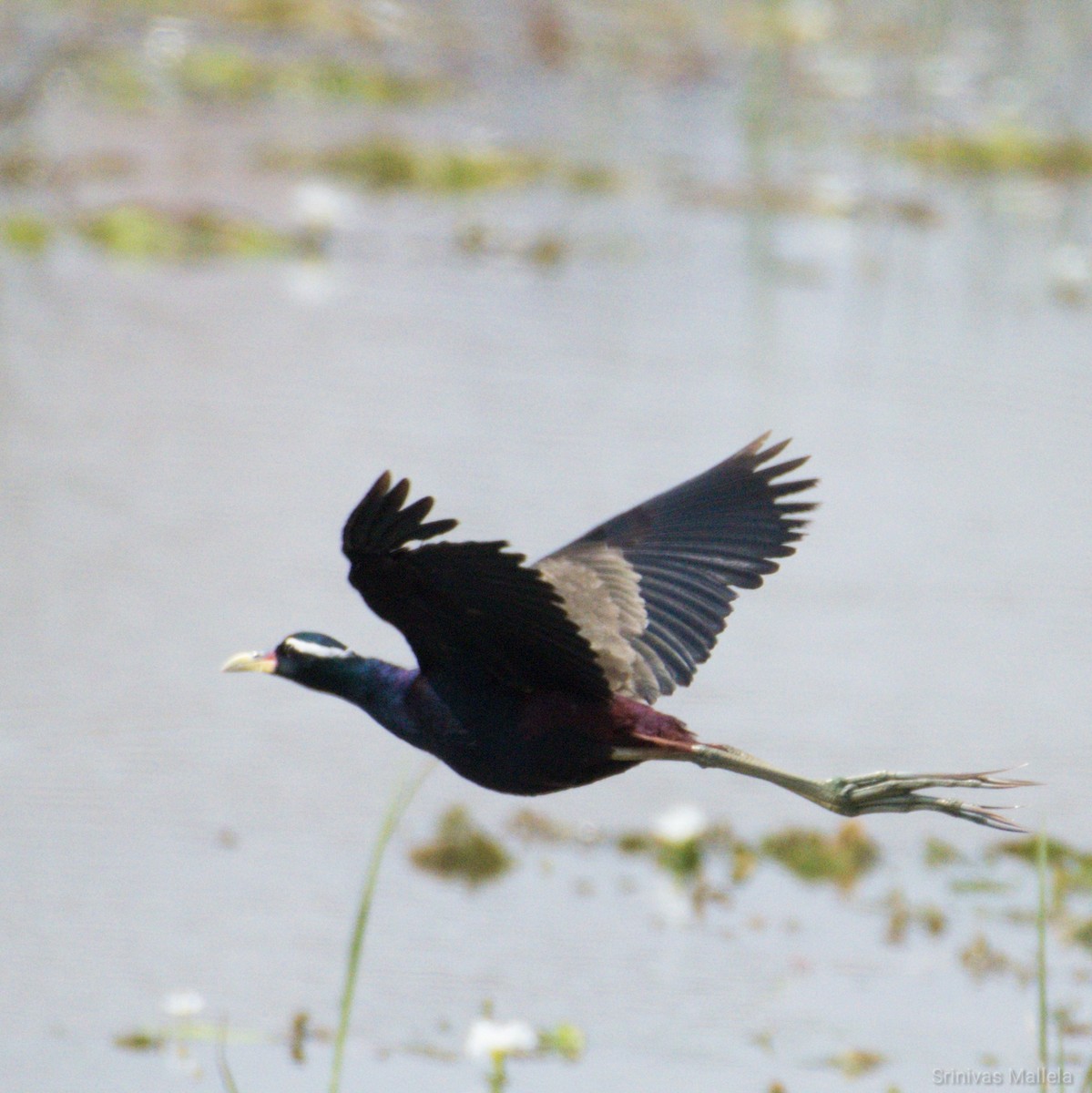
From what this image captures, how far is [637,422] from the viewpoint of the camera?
275 inches

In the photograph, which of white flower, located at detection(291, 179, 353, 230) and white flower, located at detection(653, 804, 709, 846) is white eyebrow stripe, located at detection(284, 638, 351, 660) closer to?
white flower, located at detection(653, 804, 709, 846)

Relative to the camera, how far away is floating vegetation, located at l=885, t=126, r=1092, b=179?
11.3 meters

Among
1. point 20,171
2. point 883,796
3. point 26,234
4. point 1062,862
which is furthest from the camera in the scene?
point 20,171

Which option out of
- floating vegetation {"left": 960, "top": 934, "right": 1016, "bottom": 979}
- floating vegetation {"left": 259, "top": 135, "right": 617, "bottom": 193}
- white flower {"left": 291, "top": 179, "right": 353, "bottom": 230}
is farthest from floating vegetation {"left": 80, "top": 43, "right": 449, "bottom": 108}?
floating vegetation {"left": 960, "top": 934, "right": 1016, "bottom": 979}

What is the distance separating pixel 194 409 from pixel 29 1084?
334cm

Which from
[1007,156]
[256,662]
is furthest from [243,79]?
[256,662]

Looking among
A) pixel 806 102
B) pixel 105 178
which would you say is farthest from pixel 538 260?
pixel 806 102

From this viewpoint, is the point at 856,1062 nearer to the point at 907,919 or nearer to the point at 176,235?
the point at 907,919

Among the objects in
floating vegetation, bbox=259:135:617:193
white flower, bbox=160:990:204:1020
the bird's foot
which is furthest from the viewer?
floating vegetation, bbox=259:135:617:193

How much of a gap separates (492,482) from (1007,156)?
19.4ft

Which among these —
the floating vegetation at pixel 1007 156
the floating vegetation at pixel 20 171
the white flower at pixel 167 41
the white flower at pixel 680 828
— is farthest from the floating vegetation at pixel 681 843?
the floating vegetation at pixel 1007 156

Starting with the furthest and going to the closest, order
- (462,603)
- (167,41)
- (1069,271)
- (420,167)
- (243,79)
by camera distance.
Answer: (167,41) → (243,79) → (420,167) → (1069,271) → (462,603)

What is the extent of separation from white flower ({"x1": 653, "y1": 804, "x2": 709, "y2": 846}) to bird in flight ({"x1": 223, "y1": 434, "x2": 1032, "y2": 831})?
62.6 inches

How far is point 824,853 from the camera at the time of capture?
4.73 m
